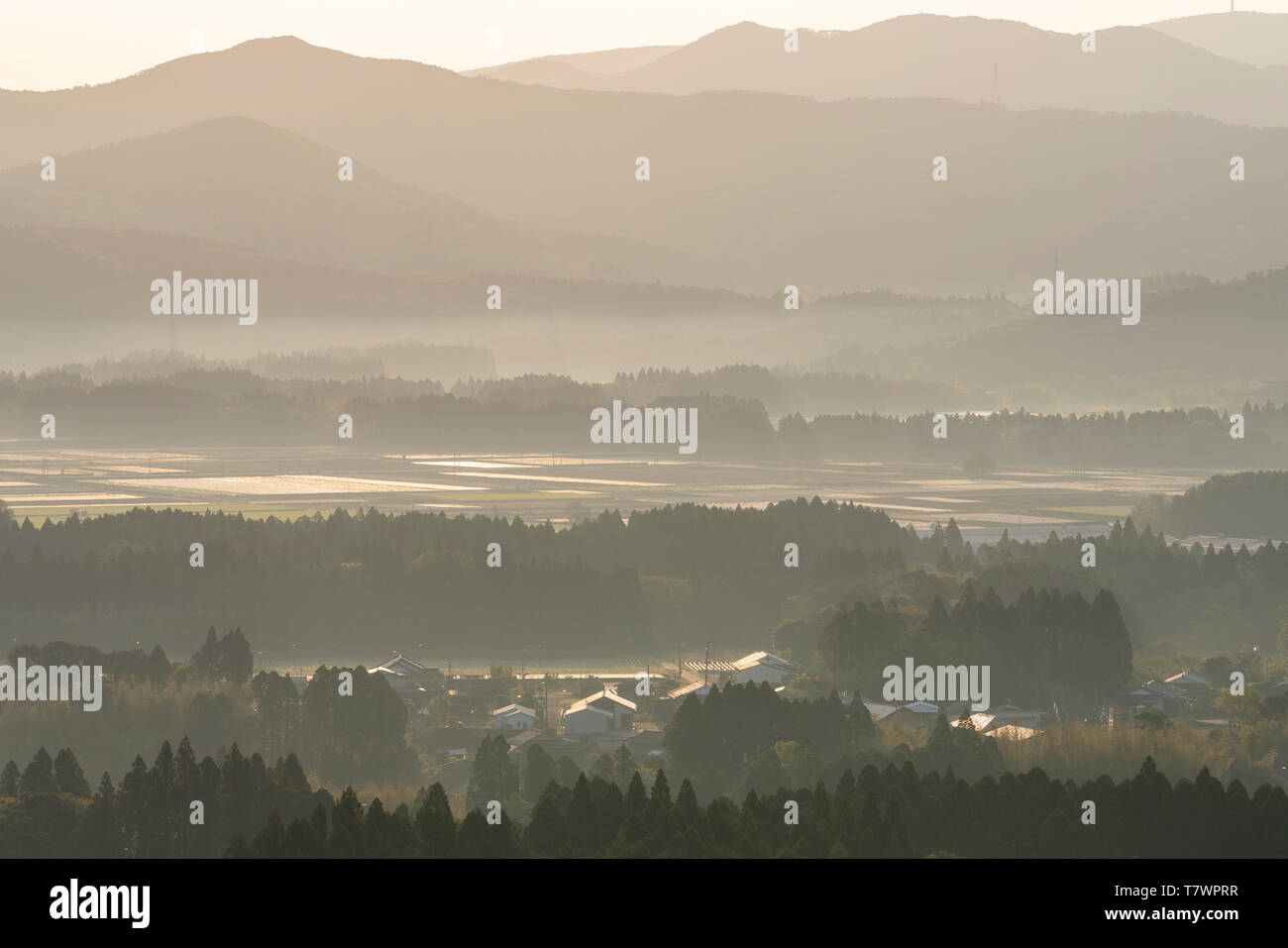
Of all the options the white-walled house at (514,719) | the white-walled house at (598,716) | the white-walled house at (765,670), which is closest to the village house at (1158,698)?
the white-walled house at (765,670)

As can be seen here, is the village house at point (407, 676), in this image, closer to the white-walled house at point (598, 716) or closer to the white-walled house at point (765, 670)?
the white-walled house at point (598, 716)

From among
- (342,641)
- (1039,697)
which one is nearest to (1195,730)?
(1039,697)

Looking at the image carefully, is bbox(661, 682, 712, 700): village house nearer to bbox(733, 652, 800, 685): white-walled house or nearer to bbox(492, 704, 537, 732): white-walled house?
bbox(733, 652, 800, 685): white-walled house

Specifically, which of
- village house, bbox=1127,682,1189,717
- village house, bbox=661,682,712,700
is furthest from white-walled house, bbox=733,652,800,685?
village house, bbox=1127,682,1189,717

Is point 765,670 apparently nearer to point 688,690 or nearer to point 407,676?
point 688,690

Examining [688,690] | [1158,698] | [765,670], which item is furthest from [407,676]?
[1158,698]
